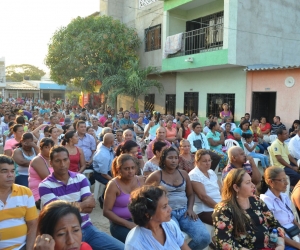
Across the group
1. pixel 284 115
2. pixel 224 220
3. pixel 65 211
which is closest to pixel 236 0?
pixel 284 115

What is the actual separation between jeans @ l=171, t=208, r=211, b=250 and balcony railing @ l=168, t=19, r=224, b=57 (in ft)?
36.5

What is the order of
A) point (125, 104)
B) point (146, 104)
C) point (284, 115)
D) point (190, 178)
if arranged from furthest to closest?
1. point (125, 104)
2. point (146, 104)
3. point (284, 115)
4. point (190, 178)

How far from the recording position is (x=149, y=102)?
18219 millimetres

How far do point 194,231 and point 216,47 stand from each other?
11460 mm

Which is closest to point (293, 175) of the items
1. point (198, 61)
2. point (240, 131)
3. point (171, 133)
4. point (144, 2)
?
point (240, 131)

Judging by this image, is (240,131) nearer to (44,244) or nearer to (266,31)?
(44,244)

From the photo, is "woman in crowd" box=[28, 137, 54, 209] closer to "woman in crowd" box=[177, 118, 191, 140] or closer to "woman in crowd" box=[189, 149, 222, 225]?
"woman in crowd" box=[189, 149, 222, 225]

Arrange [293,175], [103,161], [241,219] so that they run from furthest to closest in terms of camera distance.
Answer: [293,175], [103,161], [241,219]

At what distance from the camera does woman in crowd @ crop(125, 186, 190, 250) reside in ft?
7.39

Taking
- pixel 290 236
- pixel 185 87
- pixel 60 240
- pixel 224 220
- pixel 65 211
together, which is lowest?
pixel 290 236

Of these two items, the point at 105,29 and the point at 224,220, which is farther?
the point at 105,29

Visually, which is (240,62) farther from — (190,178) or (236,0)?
(190,178)

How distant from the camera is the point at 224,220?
2703mm

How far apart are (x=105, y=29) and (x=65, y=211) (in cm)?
1655
